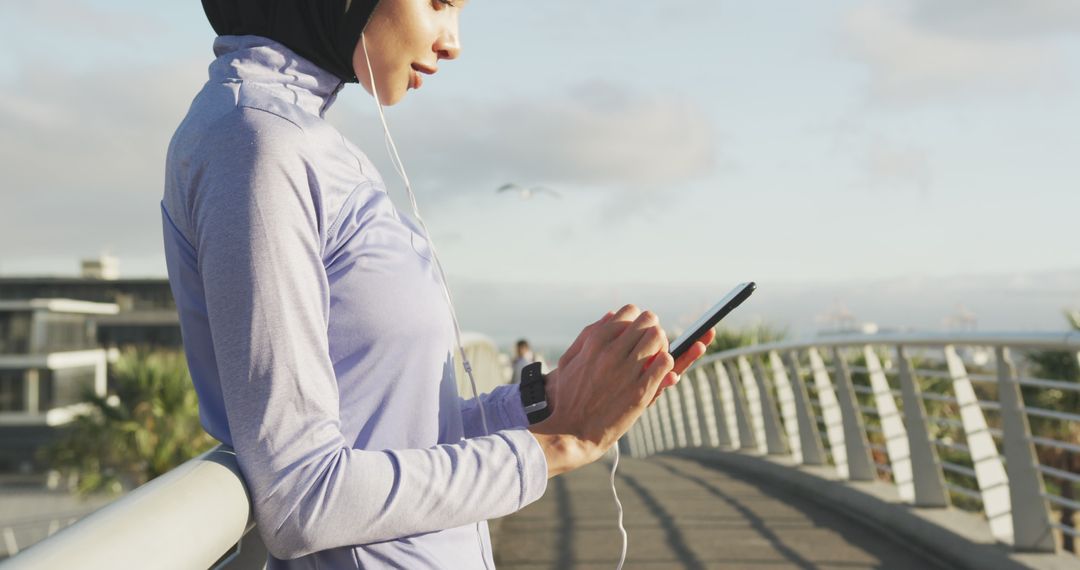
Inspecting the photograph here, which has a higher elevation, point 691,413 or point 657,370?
point 691,413

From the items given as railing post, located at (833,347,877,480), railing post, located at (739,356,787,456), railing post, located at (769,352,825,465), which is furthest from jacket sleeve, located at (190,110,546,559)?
railing post, located at (739,356,787,456)

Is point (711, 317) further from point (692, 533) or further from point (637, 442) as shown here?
point (637, 442)

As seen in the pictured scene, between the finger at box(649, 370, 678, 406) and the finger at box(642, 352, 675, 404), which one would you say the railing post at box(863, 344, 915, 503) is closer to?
the finger at box(649, 370, 678, 406)

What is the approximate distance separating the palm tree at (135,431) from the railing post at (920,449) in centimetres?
2235

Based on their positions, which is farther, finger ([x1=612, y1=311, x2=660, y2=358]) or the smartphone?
the smartphone

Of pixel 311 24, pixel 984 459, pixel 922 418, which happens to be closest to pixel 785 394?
pixel 922 418

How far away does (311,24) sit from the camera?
1.49m

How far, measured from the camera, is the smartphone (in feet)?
5.69

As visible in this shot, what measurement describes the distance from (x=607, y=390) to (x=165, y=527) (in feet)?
1.87

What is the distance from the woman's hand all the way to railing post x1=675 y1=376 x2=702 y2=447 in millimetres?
16245

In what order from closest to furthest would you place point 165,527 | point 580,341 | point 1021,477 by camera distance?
point 165,527 < point 580,341 < point 1021,477

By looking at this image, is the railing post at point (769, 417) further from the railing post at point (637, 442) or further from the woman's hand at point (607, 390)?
the railing post at point (637, 442)

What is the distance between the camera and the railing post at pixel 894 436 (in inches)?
299

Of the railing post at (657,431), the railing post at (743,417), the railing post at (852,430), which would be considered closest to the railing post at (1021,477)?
the railing post at (852,430)
